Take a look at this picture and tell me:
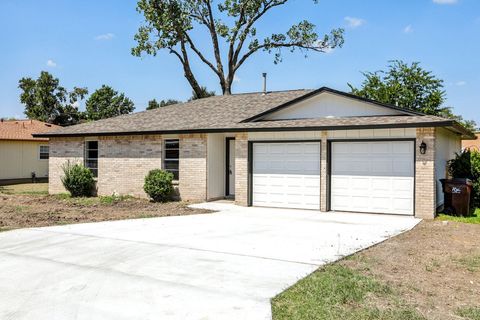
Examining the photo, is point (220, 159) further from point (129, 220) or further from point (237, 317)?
point (237, 317)

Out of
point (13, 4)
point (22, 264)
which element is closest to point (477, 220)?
point (22, 264)

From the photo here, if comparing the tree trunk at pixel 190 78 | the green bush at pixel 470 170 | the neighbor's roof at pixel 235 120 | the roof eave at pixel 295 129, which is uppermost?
the tree trunk at pixel 190 78

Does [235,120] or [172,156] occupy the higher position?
[235,120]

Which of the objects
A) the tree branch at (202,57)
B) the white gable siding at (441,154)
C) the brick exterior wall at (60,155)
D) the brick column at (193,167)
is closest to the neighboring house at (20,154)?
the brick exterior wall at (60,155)

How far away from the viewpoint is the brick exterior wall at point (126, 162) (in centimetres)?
1797

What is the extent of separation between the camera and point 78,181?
1888 centimetres

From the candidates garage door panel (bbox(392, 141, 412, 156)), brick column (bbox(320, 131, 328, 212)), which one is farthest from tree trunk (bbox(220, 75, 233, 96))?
garage door panel (bbox(392, 141, 412, 156))

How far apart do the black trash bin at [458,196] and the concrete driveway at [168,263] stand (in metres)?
2.59

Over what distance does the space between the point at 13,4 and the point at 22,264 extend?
40.3 feet

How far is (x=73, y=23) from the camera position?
22016mm

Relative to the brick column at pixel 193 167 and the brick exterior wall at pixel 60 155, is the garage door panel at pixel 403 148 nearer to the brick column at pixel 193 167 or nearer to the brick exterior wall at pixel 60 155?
the brick column at pixel 193 167

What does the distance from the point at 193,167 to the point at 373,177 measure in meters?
6.79

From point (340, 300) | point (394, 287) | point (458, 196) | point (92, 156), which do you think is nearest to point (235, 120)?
point (92, 156)

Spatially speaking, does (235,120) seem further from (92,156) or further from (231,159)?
(92,156)
